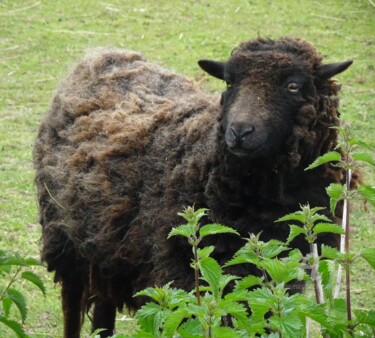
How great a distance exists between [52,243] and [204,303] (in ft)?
13.9

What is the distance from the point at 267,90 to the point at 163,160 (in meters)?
0.86

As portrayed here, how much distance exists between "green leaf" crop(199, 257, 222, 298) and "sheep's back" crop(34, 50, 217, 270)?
9.49 feet

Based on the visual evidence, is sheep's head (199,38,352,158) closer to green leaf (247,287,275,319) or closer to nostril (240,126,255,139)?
nostril (240,126,255,139)

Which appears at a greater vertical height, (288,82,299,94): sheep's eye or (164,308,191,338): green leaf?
(164,308,191,338): green leaf

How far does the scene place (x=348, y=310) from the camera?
2246 mm

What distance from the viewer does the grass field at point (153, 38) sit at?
11859 millimetres

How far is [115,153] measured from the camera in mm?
5844

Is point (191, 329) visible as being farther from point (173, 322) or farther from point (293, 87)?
point (293, 87)

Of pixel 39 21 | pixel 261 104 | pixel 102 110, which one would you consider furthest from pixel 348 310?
pixel 39 21

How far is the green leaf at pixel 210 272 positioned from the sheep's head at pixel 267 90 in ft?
8.07

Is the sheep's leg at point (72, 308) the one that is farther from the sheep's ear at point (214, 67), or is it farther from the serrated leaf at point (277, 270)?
the serrated leaf at point (277, 270)

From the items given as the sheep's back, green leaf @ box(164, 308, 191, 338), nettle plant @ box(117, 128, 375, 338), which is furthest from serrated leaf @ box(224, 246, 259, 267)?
the sheep's back

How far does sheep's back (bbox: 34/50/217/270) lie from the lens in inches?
218

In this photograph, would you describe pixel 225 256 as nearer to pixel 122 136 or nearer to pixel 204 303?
pixel 122 136
